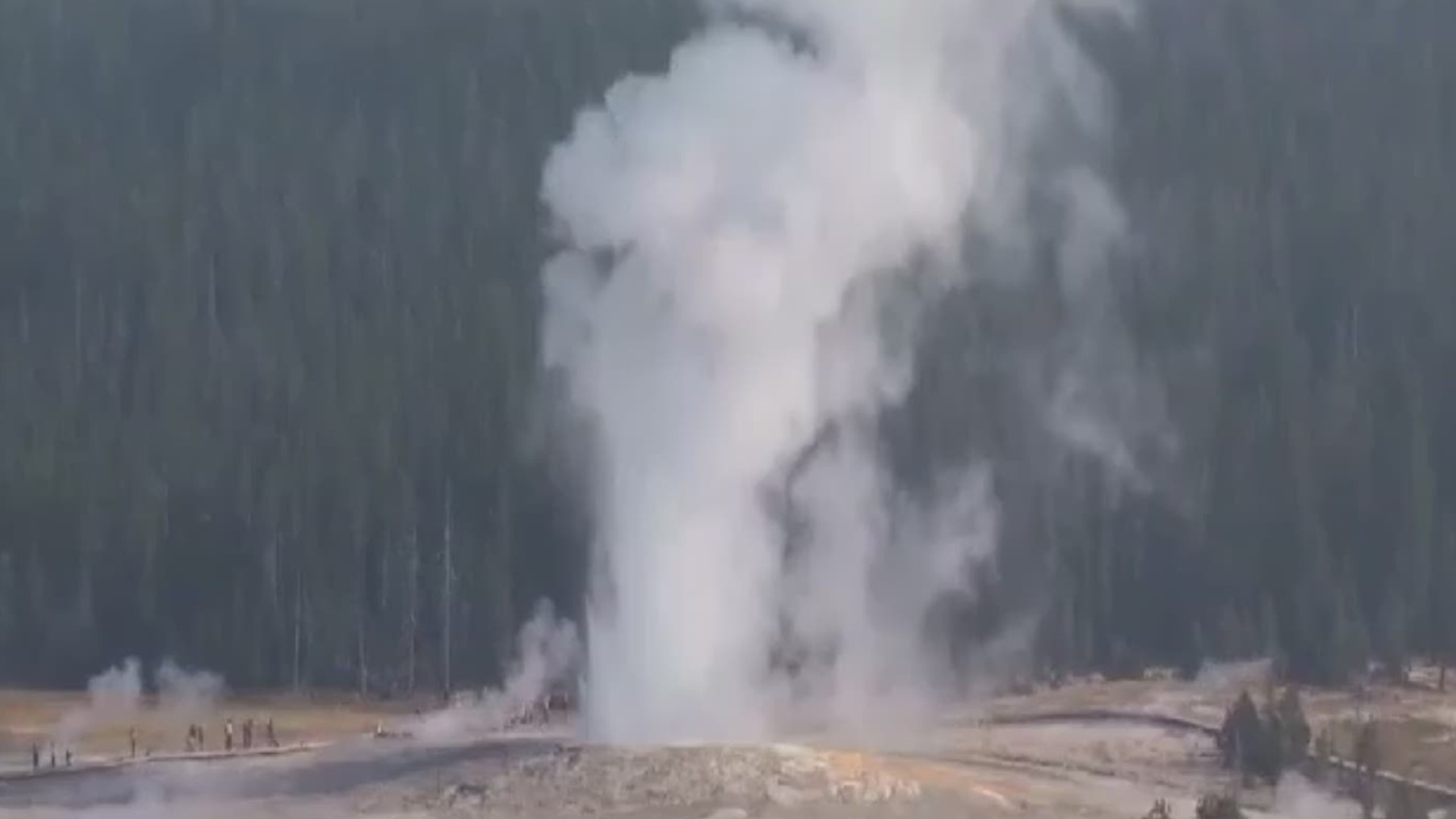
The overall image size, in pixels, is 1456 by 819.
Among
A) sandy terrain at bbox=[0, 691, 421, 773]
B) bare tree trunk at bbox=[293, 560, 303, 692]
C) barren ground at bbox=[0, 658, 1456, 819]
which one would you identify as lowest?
barren ground at bbox=[0, 658, 1456, 819]

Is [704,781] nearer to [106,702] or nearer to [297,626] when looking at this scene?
[106,702]

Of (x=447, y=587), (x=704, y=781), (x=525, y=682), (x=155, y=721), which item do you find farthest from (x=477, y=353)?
(x=704, y=781)

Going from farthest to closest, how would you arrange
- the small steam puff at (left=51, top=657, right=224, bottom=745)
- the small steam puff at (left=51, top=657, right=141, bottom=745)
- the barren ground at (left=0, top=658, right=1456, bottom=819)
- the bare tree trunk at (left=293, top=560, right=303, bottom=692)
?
1. the bare tree trunk at (left=293, top=560, right=303, bottom=692)
2. the small steam puff at (left=51, top=657, right=224, bottom=745)
3. the small steam puff at (left=51, top=657, right=141, bottom=745)
4. the barren ground at (left=0, top=658, right=1456, bottom=819)

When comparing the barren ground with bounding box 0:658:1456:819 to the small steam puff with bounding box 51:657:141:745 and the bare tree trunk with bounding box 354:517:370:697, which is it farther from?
the bare tree trunk with bounding box 354:517:370:697

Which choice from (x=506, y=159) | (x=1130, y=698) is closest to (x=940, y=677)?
→ (x=1130, y=698)

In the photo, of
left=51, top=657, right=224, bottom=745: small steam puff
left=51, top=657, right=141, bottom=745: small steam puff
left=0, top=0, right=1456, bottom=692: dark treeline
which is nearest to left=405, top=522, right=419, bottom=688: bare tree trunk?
left=0, top=0, right=1456, bottom=692: dark treeline

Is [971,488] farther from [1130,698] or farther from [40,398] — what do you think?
[40,398]

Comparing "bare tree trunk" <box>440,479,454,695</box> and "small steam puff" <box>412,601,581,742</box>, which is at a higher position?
"bare tree trunk" <box>440,479,454,695</box>

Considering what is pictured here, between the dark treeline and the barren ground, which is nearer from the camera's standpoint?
the barren ground
